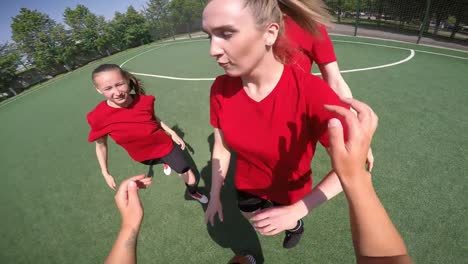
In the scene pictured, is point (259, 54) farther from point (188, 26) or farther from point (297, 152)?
point (188, 26)

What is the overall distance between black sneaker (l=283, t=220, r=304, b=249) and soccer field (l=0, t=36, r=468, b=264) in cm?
14

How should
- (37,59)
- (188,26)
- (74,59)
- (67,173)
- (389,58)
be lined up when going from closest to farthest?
(67,173) → (389,58) → (188,26) → (37,59) → (74,59)

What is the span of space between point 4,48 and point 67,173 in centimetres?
3256

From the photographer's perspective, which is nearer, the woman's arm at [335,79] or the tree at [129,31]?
the woman's arm at [335,79]

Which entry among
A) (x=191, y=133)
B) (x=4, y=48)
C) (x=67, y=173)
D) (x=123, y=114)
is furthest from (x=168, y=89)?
(x=4, y=48)

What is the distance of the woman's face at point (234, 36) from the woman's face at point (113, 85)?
1.84 m

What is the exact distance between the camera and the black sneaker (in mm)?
2516

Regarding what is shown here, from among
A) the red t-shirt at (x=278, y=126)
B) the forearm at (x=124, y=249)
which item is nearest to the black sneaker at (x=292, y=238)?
the red t-shirt at (x=278, y=126)

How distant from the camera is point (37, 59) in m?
25.5

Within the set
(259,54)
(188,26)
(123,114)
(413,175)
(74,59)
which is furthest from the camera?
(74,59)

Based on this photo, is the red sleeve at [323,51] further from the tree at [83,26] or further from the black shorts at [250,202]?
the tree at [83,26]

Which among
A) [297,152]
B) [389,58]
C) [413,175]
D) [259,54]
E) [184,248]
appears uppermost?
[259,54]

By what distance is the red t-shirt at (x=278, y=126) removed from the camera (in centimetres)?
138

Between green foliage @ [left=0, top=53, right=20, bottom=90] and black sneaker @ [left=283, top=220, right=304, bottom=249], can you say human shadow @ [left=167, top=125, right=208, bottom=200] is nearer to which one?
black sneaker @ [left=283, top=220, right=304, bottom=249]
